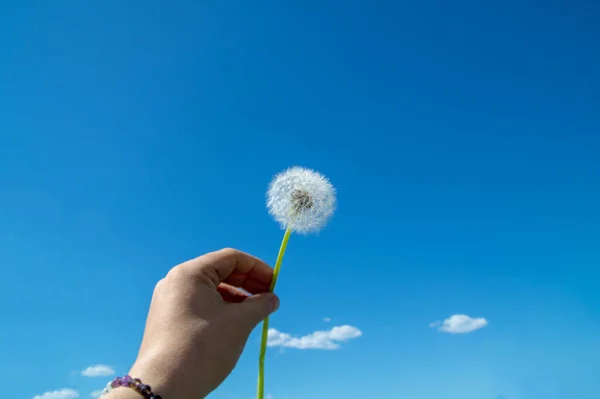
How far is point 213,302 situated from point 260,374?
616 mm

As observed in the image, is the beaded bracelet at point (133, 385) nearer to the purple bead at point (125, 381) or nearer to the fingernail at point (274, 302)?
the purple bead at point (125, 381)

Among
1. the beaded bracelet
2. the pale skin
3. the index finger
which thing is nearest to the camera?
the beaded bracelet

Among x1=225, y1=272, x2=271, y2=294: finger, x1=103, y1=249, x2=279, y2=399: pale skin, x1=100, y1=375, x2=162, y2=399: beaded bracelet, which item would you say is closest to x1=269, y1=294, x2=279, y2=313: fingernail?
x1=103, y1=249, x2=279, y2=399: pale skin

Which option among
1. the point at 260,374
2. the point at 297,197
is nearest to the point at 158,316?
the point at 260,374

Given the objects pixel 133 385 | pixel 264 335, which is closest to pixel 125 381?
pixel 133 385

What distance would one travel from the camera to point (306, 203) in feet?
13.1

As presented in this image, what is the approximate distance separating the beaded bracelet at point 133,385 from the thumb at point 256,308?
2.82 feet

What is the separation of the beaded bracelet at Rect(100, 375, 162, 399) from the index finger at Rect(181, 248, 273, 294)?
2.98 ft

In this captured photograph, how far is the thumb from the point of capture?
3.18 m

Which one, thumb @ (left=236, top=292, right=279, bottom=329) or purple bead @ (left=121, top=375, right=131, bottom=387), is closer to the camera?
purple bead @ (left=121, top=375, right=131, bottom=387)

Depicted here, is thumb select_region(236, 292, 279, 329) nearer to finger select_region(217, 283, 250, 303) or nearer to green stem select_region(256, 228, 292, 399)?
green stem select_region(256, 228, 292, 399)

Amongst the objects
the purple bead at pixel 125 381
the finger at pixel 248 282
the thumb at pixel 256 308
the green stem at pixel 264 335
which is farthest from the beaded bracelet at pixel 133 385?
the finger at pixel 248 282

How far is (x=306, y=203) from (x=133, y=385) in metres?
2.09

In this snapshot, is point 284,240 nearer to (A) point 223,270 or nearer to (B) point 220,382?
(A) point 223,270
